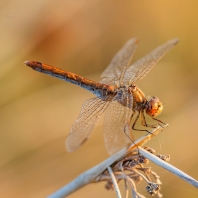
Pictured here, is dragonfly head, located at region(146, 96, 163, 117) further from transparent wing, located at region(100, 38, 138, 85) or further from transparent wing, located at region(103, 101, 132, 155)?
transparent wing, located at region(100, 38, 138, 85)

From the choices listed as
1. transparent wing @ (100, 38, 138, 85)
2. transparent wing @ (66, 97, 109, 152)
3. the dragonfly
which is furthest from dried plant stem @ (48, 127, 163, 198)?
transparent wing @ (100, 38, 138, 85)

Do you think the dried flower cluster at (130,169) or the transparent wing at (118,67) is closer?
the dried flower cluster at (130,169)

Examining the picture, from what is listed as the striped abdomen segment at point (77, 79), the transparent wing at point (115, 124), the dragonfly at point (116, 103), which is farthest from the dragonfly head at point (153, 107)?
the striped abdomen segment at point (77, 79)

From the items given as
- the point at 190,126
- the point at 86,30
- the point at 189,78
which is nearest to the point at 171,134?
the point at 190,126

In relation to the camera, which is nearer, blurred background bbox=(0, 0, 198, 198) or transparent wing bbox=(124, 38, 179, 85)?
transparent wing bbox=(124, 38, 179, 85)

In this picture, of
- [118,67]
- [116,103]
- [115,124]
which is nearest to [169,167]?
[115,124]

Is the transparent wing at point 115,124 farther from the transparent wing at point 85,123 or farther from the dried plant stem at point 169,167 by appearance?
the dried plant stem at point 169,167
